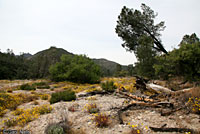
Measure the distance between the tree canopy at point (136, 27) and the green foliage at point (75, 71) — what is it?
9.20 meters

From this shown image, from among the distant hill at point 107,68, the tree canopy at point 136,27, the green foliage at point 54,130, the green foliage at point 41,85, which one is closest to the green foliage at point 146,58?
the tree canopy at point 136,27

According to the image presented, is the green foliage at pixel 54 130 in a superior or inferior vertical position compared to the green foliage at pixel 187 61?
inferior

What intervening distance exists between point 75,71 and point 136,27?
14.5 metres

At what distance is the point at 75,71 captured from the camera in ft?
76.6

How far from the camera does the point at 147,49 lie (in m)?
16.2

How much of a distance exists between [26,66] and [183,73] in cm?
8492

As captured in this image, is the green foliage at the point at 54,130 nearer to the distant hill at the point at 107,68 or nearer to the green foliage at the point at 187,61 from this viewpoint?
the green foliage at the point at 187,61

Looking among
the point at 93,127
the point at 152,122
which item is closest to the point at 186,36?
the point at 152,122

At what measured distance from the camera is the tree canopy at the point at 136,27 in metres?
19.1

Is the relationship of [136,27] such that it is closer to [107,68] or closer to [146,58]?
A: [146,58]

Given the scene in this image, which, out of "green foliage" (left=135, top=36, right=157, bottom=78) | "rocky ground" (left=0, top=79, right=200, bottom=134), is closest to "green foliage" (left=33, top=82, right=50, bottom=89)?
"rocky ground" (left=0, top=79, right=200, bottom=134)

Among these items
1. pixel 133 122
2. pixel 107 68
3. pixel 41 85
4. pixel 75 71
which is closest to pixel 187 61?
pixel 133 122

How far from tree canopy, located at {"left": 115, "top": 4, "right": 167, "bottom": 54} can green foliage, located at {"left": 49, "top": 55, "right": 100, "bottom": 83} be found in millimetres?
9200

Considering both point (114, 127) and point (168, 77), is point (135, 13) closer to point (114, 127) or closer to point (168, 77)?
point (168, 77)
